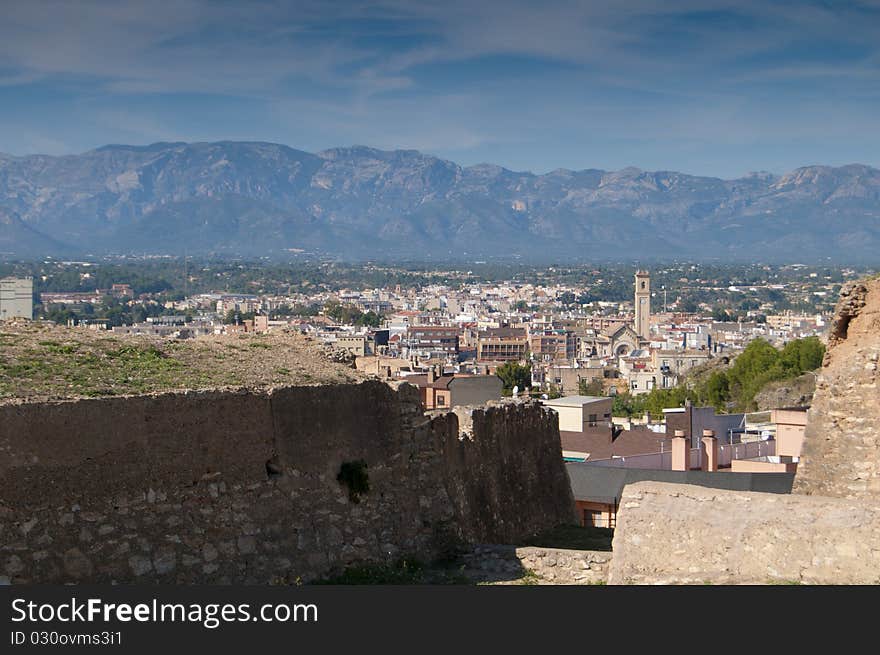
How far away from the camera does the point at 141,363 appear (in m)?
12.0

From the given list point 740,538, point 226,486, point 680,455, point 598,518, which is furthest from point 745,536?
point 680,455

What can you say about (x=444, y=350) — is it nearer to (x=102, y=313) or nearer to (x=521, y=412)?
(x=102, y=313)

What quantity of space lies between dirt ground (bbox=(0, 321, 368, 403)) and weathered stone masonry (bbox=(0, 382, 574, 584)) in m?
0.25

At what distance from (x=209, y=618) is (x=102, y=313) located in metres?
194

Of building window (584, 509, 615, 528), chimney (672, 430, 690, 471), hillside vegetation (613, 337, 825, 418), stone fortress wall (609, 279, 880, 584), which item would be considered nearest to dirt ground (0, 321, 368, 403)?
stone fortress wall (609, 279, 880, 584)

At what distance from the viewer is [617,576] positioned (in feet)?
36.2

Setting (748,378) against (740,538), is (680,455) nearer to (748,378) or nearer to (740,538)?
(740,538)

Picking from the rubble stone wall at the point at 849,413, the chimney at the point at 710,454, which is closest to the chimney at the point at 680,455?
the chimney at the point at 710,454

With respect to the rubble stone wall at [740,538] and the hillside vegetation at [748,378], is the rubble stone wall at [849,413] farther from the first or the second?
the hillside vegetation at [748,378]

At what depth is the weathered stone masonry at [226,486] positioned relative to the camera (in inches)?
387

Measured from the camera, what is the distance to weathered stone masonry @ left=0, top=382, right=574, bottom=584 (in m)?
9.84

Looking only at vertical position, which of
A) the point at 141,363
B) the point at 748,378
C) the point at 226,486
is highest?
the point at 141,363

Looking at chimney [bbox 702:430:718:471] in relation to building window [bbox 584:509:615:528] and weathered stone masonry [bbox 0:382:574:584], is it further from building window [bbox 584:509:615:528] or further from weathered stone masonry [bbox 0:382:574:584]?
weathered stone masonry [bbox 0:382:574:584]

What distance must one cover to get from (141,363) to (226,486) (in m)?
1.50
